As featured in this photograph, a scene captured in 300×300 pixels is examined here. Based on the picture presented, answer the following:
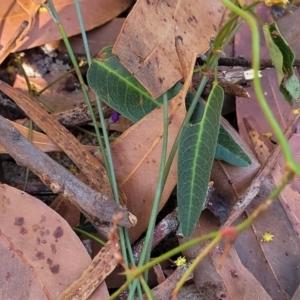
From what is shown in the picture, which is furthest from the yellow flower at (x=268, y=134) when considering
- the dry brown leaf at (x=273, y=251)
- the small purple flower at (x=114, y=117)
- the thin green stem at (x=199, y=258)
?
the thin green stem at (x=199, y=258)

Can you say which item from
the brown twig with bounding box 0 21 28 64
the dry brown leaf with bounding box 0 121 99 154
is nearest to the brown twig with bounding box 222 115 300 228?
the dry brown leaf with bounding box 0 121 99 154

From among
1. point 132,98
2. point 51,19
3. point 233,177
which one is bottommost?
point 233,177

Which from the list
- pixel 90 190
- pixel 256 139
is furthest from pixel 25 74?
pixel 256 139

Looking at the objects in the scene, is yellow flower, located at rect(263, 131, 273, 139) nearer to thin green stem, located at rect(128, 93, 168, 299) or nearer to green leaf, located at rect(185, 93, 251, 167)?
green leaf, located at rect(185, 93, 251, 167)


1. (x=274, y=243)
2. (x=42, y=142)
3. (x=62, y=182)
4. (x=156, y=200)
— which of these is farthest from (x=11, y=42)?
(x=274, y=243)

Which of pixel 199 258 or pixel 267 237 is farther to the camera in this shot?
pixel 267 237

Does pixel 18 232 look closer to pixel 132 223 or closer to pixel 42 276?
pixel 42 276

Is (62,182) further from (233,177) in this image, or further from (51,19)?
(51,19)

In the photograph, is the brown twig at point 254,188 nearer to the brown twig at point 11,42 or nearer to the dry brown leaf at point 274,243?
the dry brown leaf at point 274,243
